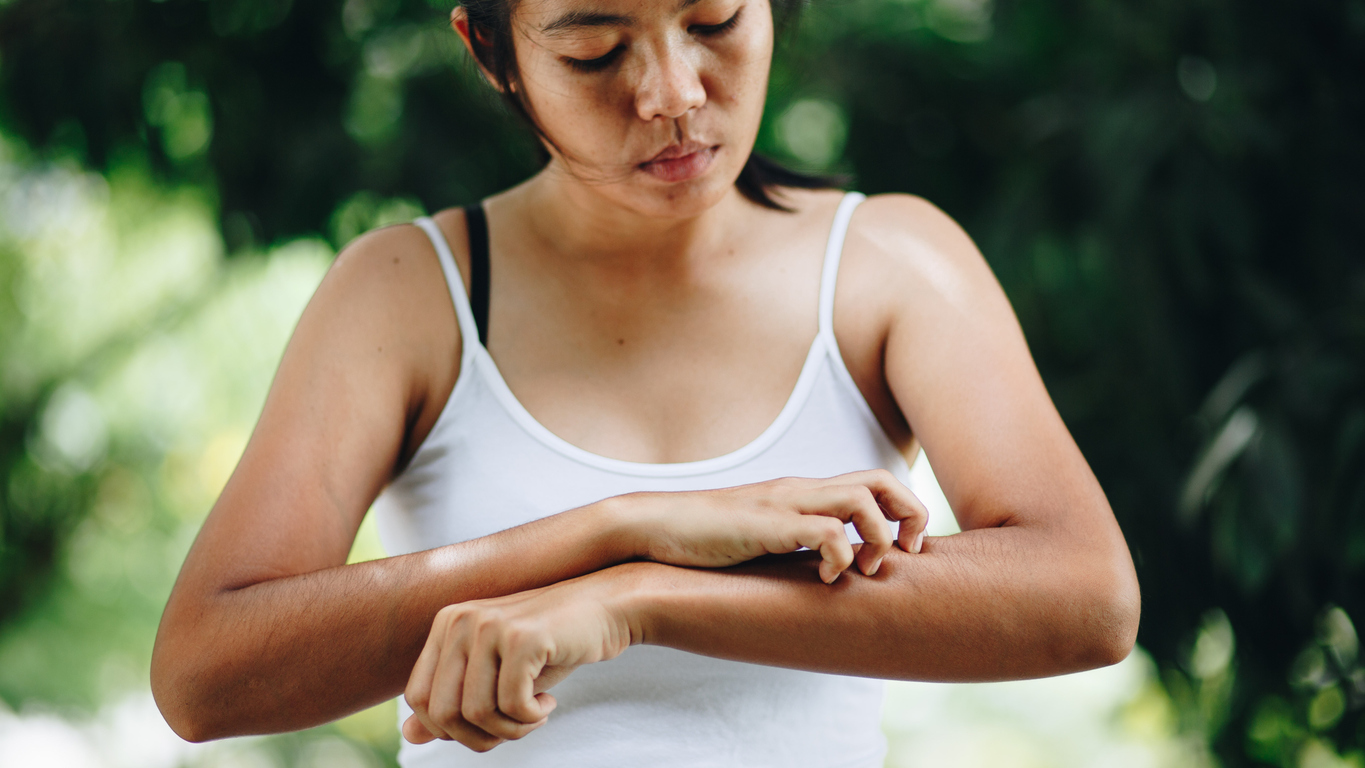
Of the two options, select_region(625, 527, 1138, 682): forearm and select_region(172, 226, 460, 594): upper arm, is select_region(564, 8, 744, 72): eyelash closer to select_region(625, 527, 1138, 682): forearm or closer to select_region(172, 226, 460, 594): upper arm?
select_region(172, 226, 460, 594): upper arm

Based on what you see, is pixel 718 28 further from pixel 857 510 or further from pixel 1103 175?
pixel 1103 175

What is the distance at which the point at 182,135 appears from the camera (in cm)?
171

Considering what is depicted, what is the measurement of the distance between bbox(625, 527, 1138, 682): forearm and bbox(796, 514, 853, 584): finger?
0.04 m

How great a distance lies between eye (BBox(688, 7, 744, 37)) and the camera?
0.79 meters

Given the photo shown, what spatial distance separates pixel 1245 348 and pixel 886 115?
0.69 meters

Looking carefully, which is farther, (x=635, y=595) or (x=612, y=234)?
(x=612, y=234)

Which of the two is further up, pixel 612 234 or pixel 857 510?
pixel 612 234

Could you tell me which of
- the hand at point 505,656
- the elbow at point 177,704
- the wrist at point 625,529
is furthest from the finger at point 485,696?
the elbow at point 177,704

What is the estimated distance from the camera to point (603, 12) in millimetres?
759

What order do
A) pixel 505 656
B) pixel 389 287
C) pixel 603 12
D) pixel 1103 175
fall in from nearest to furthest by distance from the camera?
pixel 505 656
pixel 603 12
pixel 389 287
pixel 1103 175

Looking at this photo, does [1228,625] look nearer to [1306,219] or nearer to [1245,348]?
[1245,348]

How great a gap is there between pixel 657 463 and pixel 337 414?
10.2 inches

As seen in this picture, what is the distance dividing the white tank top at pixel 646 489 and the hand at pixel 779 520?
11 centimetres

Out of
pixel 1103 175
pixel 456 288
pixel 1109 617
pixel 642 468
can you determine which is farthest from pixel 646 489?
pixel 1103 175
